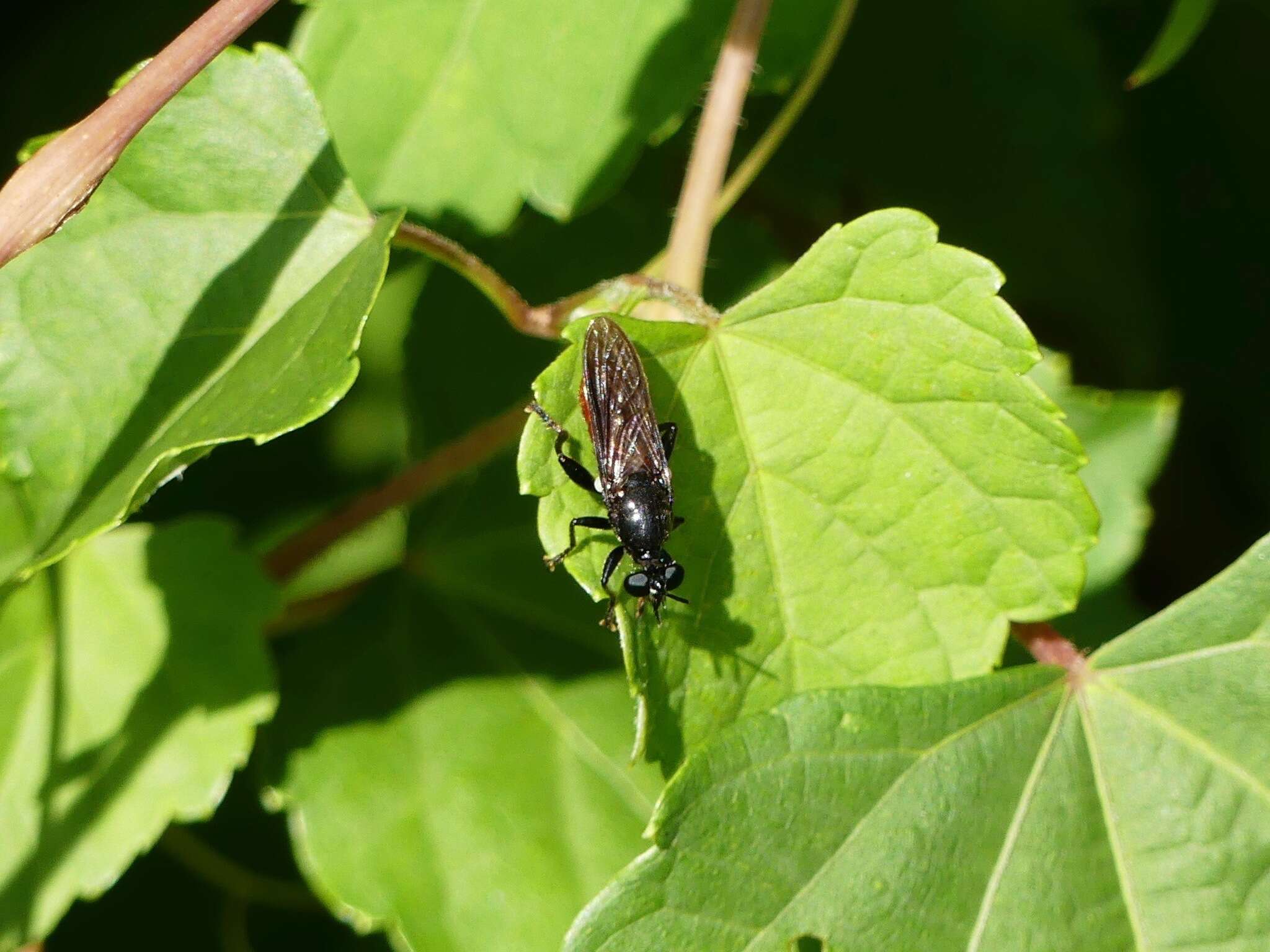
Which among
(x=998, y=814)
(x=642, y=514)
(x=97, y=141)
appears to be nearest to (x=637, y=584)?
(x=642, y=514)

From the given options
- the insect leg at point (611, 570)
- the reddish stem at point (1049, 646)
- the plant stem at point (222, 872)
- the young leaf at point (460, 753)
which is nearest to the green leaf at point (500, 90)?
the young leaf at point (460, 753)

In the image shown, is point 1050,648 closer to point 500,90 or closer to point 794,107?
point 794,107

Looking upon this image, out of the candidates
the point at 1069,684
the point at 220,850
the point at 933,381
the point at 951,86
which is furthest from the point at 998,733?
the point at 951,86

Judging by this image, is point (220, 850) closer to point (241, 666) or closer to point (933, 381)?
point (241, 666)

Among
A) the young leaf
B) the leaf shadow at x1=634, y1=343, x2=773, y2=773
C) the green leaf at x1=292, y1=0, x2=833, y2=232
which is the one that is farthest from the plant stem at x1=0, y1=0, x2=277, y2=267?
the young leaf

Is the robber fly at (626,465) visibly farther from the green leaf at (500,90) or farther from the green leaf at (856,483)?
the green leaf at (500,90)
